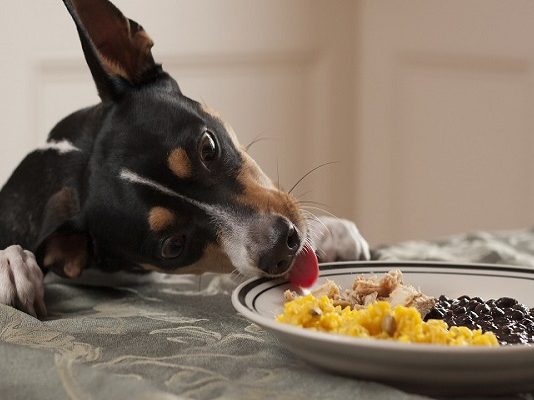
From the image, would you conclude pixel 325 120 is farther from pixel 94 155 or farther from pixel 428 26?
pixel 94 155

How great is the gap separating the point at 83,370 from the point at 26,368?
8 centimetres

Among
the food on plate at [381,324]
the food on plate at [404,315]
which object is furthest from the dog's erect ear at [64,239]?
the food on plate at [381,324]

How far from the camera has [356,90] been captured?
14.0 feet

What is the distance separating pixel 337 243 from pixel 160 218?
1.49 feet

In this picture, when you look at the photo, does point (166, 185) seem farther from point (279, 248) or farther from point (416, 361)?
point (416, 361)

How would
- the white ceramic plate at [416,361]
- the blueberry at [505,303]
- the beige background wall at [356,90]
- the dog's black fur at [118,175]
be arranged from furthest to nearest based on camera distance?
1. the beige background wall at [356,90]
2. the dog's black fur at [118,175]
3. the blueberry at [505,303]
4. the white ceramic plate at [416,361]

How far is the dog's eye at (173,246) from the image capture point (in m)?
1.59

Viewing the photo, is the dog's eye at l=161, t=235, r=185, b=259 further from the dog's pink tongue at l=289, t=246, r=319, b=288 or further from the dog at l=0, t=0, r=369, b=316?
the dog's pink tongue at l=289, t=246, r=319, b=288

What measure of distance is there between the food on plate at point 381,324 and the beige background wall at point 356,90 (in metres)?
2.08

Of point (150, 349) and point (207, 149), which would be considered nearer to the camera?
point (150, 349)

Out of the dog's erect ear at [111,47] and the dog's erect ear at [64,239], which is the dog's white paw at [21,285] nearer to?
the dog's erect ear at [64,239]

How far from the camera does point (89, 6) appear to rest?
5.48 ft

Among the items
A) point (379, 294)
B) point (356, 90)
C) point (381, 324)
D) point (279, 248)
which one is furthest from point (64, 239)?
point (356, 90)

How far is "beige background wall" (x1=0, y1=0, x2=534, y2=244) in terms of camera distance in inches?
132
